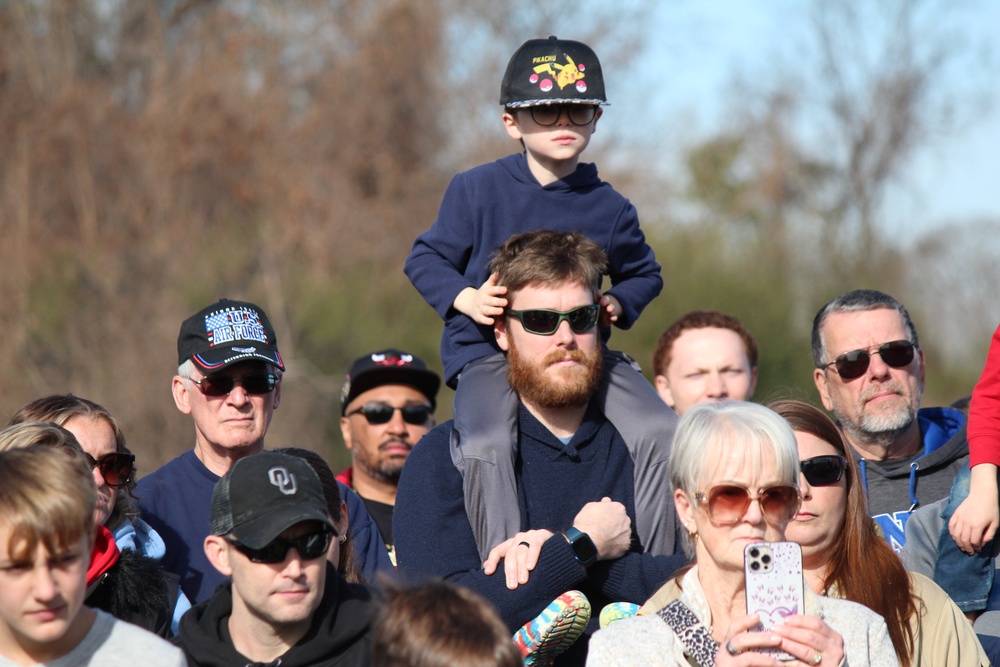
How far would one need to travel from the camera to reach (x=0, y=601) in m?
3.03

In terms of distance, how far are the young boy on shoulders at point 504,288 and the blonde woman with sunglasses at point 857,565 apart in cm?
84

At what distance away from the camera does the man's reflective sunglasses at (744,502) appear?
3.20 meters

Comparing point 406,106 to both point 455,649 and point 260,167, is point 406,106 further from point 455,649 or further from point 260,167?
point 455,649

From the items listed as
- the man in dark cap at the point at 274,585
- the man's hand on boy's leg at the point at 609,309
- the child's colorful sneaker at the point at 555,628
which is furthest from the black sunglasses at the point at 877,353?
the man in dark cap at the point at 274,585

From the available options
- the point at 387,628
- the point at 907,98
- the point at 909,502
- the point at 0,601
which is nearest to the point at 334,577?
the point at 387,628

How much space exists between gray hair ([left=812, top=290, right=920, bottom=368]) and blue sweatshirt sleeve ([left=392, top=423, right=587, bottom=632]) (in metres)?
1.93

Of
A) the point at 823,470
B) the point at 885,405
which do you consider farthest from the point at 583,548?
the point at 885,405

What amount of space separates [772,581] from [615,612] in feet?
3.78

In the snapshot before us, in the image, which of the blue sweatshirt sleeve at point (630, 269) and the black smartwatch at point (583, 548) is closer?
the black smartwatch at point (583, 548)

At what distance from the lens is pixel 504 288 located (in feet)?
14.9

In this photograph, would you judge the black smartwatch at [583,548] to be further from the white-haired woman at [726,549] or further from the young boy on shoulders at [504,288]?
the white-haired woman at [726,549]

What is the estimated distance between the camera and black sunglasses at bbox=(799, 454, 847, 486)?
3.74 m

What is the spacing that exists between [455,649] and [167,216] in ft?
56.5

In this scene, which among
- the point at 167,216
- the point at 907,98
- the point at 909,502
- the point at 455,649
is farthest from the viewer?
the point at 907,98
